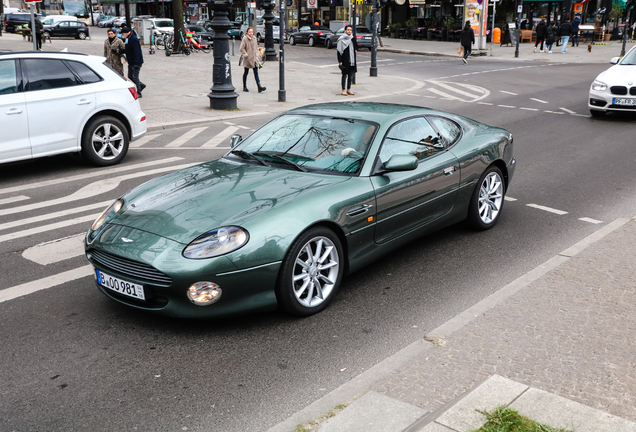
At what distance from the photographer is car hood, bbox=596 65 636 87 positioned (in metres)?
13.7

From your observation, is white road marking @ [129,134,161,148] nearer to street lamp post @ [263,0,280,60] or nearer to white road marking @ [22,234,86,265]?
white road marking @ [22,234,86,265]

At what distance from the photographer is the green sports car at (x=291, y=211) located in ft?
13.8

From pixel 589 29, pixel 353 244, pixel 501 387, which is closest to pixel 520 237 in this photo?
pixel 353 244

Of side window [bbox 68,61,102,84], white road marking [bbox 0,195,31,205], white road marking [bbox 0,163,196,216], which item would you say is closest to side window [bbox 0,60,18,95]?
side window [bbox 68,61,102,84]

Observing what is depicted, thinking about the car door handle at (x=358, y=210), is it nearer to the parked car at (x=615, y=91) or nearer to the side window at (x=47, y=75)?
the side window at (x=47, y=75)

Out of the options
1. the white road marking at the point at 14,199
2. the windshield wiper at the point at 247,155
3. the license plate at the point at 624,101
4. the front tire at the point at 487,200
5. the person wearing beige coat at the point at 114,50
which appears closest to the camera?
the windshield wiper at the point at 247,155

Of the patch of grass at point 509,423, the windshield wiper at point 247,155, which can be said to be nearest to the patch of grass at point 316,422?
the patch of grass at point 509,423

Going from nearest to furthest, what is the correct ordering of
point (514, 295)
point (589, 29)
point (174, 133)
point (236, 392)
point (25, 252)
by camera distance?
point (236, 392) < point (514, 295) < point (25, 252) < point (174, 133) < point (589, 29)

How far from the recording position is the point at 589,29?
45531 millimetres

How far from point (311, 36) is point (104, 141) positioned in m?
36.8

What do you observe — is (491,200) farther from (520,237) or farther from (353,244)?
(353,244)

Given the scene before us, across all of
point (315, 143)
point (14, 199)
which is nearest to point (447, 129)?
point (315, 143)

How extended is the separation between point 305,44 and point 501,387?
44937mm

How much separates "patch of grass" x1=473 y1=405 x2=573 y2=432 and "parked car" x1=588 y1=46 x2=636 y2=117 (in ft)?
39.9
